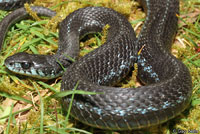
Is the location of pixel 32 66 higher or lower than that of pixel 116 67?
higher

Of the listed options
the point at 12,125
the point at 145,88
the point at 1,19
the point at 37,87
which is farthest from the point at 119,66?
the point at 1,19

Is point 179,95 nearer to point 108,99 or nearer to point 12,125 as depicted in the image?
point 108,99

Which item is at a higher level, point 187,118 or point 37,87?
point 37,87

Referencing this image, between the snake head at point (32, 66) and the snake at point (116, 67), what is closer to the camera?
the snake at point (116, 67)

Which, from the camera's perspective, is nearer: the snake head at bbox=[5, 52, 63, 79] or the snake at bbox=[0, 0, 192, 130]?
the snake at bbox=[0, 0, 192, 130]
